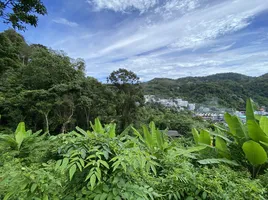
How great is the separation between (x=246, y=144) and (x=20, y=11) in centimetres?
560

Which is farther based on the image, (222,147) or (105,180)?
(222,147)

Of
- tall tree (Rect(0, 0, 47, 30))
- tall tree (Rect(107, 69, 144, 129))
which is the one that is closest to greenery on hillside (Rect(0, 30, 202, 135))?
tall tree (Rect(107, 69, 144, 129))

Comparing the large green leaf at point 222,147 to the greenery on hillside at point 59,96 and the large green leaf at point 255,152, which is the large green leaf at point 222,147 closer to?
the large green leaf at point 255,152

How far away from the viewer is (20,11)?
13.2 ft

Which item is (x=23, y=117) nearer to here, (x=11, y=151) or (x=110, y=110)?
(x=110, y=110)

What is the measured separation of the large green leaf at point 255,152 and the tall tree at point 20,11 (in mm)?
5403

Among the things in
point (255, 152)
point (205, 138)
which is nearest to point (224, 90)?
point (205, 138)

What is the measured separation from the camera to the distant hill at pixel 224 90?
62.4ft

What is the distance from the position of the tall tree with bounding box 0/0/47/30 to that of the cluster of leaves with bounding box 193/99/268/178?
5058mm

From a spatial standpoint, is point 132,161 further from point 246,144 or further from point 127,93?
point 127,93

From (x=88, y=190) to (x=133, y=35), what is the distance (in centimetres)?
1053

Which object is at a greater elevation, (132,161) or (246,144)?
(132,161)

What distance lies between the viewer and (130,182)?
0.81 metres

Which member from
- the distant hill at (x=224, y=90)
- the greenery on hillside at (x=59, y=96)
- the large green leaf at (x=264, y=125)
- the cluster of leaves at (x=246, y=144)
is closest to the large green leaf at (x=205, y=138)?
the cluster of leaves at (x=246, y=144)
